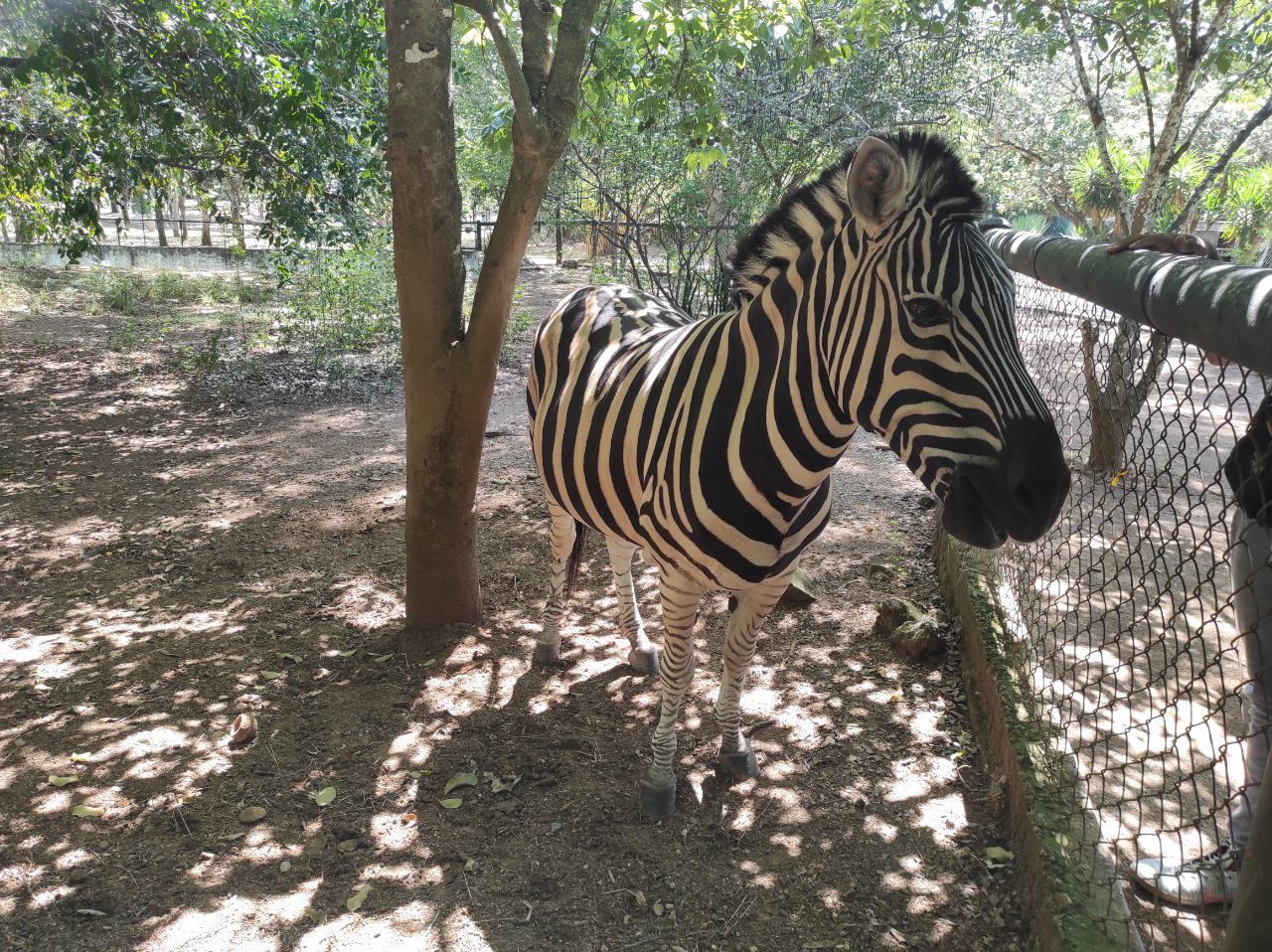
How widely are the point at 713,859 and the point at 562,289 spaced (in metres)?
16.3

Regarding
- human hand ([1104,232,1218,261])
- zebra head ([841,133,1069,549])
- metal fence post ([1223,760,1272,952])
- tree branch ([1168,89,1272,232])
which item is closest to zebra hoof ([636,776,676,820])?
zebra head ([841,133,1069,549])

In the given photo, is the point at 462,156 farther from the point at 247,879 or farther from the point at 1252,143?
the point at 1252,143

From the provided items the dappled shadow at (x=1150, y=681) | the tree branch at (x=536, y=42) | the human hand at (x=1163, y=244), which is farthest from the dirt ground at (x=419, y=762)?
the tree branch at (x=536, y=42)

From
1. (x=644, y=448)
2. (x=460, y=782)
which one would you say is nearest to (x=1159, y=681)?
(x=644, y=448)

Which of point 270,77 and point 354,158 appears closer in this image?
point 270,77

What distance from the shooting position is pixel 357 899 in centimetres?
253

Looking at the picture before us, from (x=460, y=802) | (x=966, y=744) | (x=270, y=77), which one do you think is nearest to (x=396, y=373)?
(x=270, y=77)

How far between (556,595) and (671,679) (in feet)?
3.66

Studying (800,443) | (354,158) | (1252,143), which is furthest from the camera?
(1252,143)

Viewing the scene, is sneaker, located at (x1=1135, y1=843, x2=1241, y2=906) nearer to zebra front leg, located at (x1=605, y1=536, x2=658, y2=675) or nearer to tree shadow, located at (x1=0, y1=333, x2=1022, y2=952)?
tree shadow, located at (x1=0, y1=333, x2=1022, y2=952)

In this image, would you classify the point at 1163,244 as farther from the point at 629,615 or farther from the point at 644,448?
the point at 629,615

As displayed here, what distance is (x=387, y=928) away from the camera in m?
2.43

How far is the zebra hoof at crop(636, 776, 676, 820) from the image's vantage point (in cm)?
298

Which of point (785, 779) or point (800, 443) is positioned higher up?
point (800, 443)
